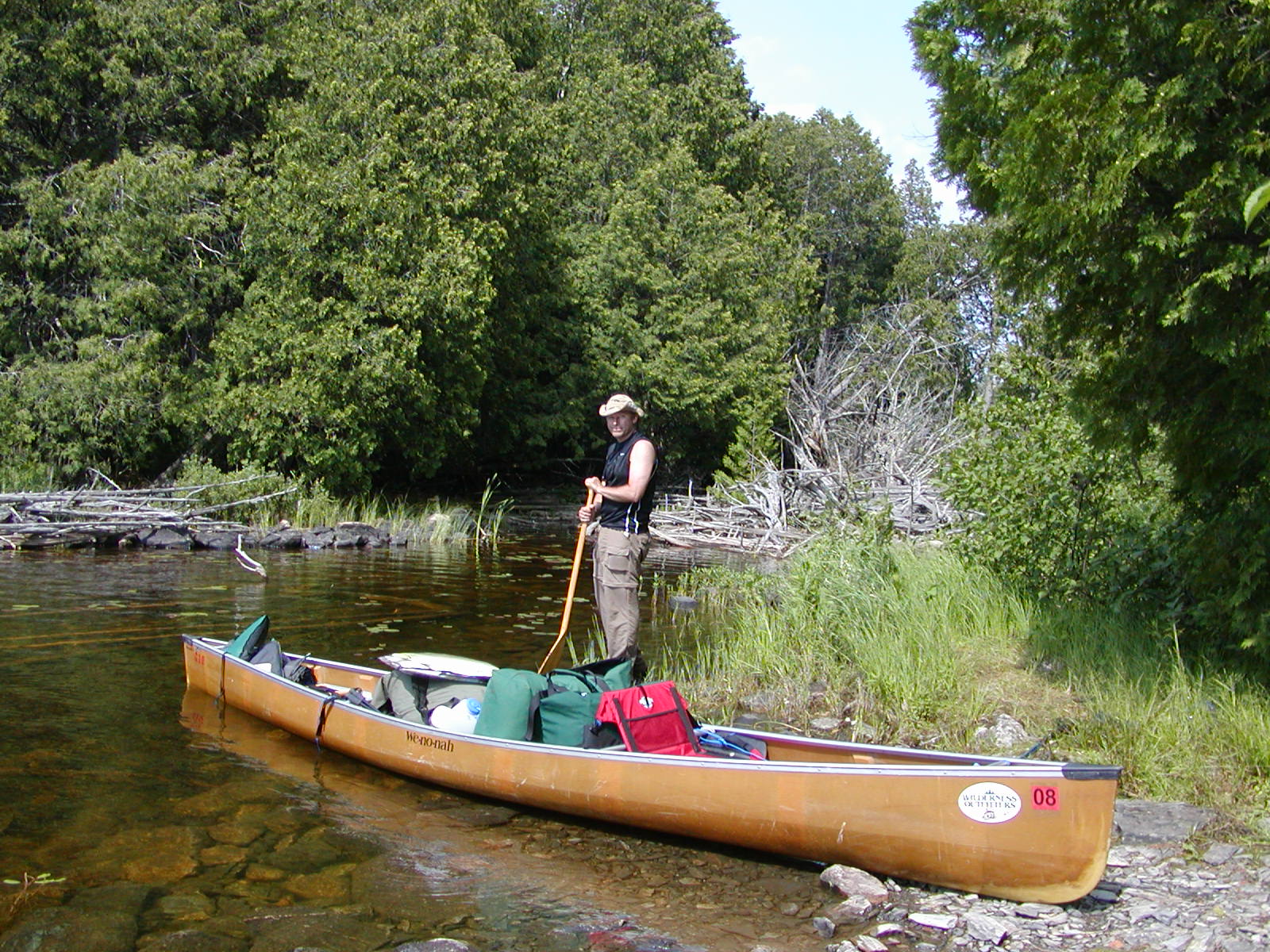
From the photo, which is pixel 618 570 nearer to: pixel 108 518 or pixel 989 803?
pixel 989 803

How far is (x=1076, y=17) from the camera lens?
543 centimetres

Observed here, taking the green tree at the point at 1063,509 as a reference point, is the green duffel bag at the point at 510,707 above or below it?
below

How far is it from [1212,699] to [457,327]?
52.4 feet

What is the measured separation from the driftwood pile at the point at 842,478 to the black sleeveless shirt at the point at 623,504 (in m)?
7.62

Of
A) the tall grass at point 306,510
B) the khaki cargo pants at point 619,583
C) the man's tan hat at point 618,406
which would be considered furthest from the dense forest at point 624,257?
the khaki cargo pants at point 619,583

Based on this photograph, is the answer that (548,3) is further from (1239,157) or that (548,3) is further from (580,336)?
(1239,157)

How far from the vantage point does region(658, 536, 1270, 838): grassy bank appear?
5.38 metres

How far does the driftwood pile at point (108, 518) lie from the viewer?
1523 cm

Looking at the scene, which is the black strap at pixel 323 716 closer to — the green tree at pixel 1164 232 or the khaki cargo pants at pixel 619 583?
the khaki cargo pants at pixel 619 583

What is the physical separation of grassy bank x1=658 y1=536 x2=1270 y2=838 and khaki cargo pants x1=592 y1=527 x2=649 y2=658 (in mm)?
766

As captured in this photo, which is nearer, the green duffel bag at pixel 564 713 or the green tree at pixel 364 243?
the green duffel bag at pixel 564 713

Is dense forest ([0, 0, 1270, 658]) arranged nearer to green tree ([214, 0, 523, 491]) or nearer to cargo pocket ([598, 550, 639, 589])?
green tree ([214, 0, 523, 491])

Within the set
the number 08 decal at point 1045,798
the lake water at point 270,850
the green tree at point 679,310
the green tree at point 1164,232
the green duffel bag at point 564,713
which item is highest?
the green tree at point 679,310

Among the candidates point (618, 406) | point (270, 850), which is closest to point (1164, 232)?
point (618, 406)
